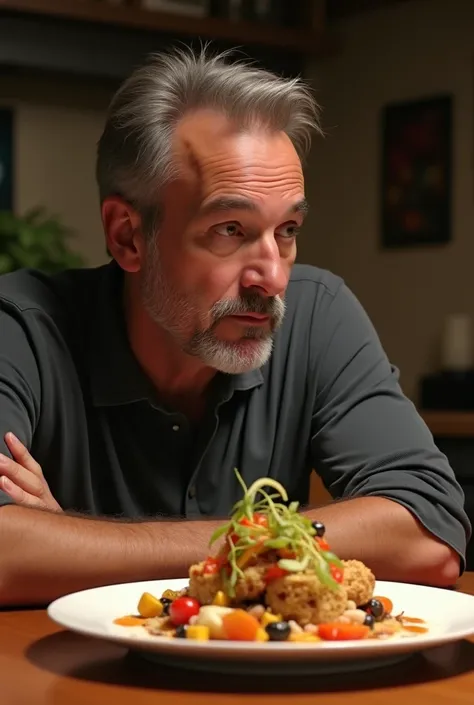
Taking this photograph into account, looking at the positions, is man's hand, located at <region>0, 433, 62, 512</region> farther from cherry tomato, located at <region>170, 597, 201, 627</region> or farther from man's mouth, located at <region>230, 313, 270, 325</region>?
cherry tomato, located at <region>170, 597, 201, 627</region>

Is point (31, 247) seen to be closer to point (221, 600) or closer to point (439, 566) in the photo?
point (439, 566)

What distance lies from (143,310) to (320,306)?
0.31 m

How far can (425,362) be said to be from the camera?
16.7 feet

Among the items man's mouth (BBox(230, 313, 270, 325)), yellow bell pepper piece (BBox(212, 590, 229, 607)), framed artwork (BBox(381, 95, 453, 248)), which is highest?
framed artwork (BBox(381, 95, 453, 248))

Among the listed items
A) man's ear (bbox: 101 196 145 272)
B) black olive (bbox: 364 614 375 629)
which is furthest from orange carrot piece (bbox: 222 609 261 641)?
man's ear (bbox: 101 196 145 272)

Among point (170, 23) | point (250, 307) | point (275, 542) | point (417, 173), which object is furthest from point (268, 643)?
point (417, 173)

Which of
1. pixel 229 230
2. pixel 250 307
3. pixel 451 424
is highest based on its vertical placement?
pixel 229 230

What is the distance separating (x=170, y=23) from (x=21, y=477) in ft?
10.6

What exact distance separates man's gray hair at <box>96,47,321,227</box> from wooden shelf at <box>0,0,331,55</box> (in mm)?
2411

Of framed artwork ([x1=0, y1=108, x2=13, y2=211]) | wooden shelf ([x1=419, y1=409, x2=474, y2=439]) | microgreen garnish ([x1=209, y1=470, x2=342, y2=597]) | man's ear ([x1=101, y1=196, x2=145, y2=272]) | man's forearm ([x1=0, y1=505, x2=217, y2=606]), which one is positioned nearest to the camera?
microgreen garnish ([x1=209, y1=470, x2=342, y2=597])

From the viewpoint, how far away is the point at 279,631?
42.0 inches

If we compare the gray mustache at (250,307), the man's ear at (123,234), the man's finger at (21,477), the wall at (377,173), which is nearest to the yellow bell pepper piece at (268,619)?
the man's finger at (21,477)

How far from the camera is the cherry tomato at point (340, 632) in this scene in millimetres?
1076

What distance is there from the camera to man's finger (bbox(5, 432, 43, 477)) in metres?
1.76
